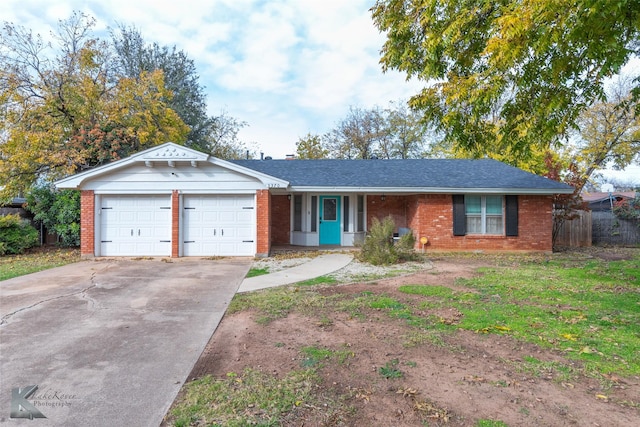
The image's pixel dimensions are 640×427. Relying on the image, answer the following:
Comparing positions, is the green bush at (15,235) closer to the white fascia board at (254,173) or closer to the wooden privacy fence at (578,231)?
the white fascia board at (254,173)

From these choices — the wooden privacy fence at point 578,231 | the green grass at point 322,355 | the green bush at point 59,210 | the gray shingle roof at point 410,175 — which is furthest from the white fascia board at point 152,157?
the wooden privacy fence at point 578,231

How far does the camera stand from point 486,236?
12609mm

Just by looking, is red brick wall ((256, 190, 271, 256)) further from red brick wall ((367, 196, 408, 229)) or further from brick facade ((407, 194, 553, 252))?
brick facade ((407, 194, 553, 252))

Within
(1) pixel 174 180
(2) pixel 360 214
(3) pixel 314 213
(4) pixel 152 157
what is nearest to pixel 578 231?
(2) pixel 360 214

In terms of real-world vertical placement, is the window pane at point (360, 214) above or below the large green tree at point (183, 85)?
below

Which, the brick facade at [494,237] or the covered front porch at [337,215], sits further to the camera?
the covered front porch at [337,215]

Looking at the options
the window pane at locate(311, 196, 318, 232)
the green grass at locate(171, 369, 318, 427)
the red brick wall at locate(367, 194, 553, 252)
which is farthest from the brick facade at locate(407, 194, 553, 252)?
the green grass at locate(171, 369, 318, 427)

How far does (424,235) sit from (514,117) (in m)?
6.56

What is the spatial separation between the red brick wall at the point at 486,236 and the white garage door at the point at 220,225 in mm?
6243

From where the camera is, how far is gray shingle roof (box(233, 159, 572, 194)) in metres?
12.4

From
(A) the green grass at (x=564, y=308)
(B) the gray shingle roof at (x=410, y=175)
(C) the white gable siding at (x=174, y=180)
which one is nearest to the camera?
(A) the green grass at (x=564, y=308)

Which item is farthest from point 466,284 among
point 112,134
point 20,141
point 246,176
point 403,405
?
point 20,141

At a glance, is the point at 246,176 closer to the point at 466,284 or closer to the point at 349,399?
the point at 466,284

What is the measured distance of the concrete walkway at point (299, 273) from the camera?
7.21 meters
